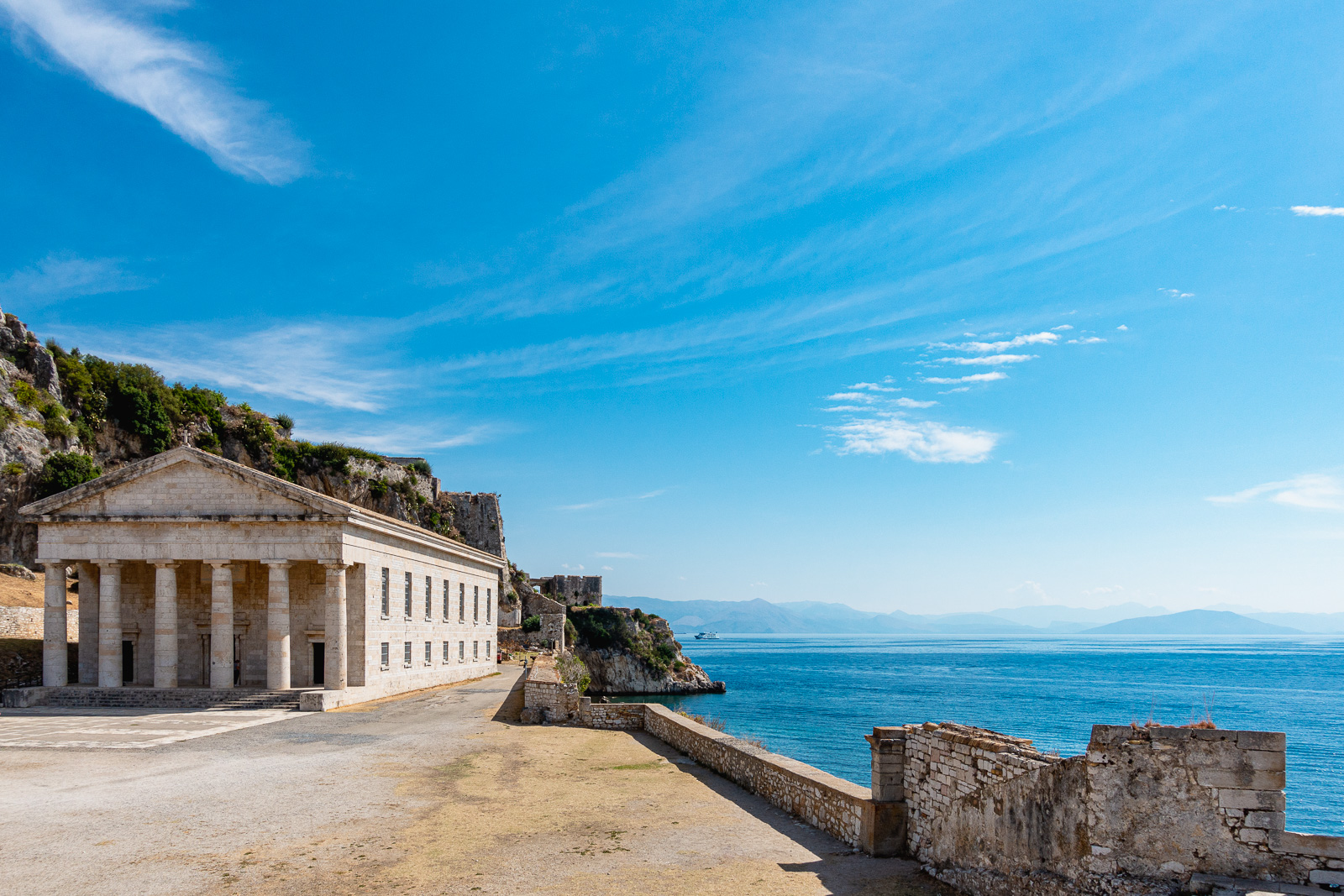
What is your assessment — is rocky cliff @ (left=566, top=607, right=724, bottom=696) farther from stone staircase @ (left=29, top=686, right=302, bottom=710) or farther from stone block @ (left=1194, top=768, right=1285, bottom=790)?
stone block @ (left=1194, top=768, right=1285, bottom=790)

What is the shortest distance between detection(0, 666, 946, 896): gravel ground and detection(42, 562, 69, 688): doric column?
13.6 metres

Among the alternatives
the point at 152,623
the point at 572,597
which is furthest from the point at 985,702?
the point at 152,623

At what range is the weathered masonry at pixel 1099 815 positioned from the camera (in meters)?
7.26

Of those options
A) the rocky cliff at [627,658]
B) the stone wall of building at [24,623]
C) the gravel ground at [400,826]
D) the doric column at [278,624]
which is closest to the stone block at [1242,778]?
the gravel ground at [400,826]

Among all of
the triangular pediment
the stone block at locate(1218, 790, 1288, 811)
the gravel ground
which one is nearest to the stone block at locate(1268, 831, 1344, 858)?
the stone block at locate(1218, 790, 1288, 811)

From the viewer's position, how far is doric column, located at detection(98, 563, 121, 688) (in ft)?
101

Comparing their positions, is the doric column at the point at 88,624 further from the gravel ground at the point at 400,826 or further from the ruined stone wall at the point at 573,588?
the ruined stone wall at the point at 573,588

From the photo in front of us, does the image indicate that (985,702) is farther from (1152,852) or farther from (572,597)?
(1152,852)

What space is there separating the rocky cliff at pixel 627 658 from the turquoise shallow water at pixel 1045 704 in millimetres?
5366

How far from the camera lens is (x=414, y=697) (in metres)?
32.0

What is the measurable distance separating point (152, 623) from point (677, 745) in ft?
83.1

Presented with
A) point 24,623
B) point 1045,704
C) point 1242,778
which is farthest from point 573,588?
point 1242,778

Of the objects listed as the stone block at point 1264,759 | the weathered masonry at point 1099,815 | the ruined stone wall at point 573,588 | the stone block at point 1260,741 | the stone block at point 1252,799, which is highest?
the stone block at point 1260,741

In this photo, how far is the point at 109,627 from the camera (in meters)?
31.0
